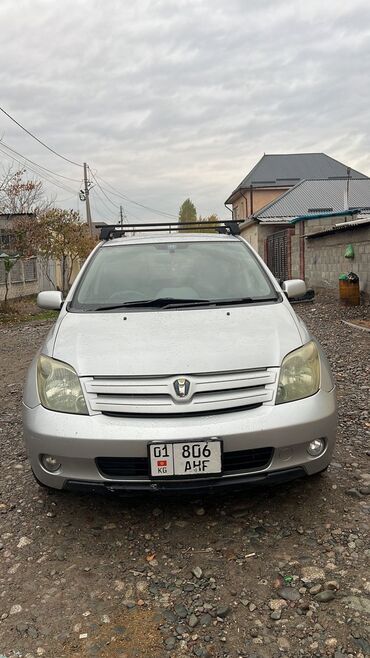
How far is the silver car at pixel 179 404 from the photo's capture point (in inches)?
88.7

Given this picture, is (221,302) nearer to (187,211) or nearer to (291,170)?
(291,170)

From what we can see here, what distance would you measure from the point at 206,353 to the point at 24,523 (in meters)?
1.35

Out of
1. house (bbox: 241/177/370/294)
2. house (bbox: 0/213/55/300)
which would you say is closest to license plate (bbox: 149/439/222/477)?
house (bbox: 241/177/370/294)

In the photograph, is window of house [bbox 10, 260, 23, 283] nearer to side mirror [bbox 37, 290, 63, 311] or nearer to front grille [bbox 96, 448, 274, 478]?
side mirror [bbox 37, 290, 63, 311]

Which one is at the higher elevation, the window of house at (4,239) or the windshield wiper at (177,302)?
the window of house at (4,239)

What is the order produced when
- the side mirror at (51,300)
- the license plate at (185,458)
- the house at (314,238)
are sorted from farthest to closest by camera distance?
the house at (314,238)
the side mirror at (51,300)
the license plate at (185,458)

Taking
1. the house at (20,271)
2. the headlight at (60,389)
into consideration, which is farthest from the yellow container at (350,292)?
the house at (20,271)

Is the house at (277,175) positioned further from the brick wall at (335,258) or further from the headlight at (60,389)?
the headlight at (60,389)

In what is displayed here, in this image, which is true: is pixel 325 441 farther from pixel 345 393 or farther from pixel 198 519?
pixel 345 393

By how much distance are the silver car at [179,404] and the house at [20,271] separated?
1526 cm

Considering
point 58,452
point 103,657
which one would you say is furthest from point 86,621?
point 58,452

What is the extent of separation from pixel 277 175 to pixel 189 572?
41.8 m

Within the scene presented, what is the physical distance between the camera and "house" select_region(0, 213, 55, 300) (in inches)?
719

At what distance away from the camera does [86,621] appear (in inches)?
76.5
